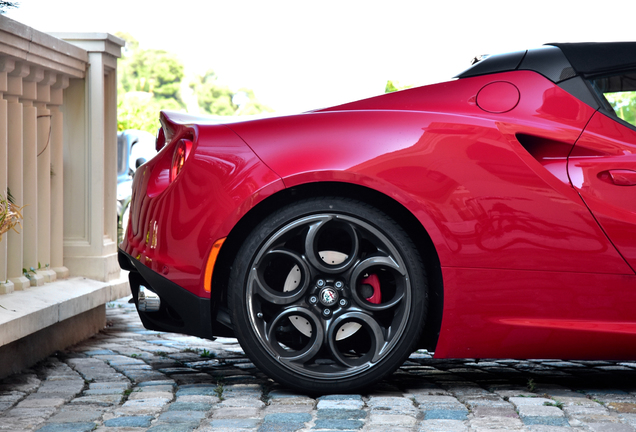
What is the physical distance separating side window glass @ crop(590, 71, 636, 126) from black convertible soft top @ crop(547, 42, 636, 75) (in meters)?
0.03

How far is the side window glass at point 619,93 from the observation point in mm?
2908

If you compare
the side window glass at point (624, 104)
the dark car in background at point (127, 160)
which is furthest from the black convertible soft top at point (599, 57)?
the dark car in background at point (127, 160)

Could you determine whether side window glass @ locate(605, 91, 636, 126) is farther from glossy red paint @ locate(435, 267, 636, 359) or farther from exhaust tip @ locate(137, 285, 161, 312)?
exhaust tip @ locate(137, 285, 161, 312)

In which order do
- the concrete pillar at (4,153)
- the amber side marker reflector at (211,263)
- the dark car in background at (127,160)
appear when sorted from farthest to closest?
the dark car in background at (127,160), the concrete pillar at (4,153), the amber side marker reflector at (211,263)

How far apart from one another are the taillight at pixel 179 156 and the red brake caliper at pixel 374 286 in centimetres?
84

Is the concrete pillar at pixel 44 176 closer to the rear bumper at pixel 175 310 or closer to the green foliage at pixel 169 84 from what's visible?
the rear bumper at pixel 175 310

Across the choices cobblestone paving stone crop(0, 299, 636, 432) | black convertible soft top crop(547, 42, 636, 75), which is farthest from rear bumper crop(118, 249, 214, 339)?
black convertible soft top crop(547, 42, 636, 75)

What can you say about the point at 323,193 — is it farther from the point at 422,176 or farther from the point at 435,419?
the point at 435,419

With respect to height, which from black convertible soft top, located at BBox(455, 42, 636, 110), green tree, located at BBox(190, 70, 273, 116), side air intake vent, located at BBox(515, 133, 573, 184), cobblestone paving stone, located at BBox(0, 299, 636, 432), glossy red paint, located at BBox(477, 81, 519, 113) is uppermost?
green tree, located at BBox(190, 70, 273, 116)

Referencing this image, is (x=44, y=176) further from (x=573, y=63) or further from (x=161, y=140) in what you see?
(x=573, y=63)

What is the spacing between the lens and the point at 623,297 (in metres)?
2.77

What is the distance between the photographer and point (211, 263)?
113 inches

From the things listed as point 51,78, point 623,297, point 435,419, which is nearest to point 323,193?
point 435,419

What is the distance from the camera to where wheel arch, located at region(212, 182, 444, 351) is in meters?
2.92
